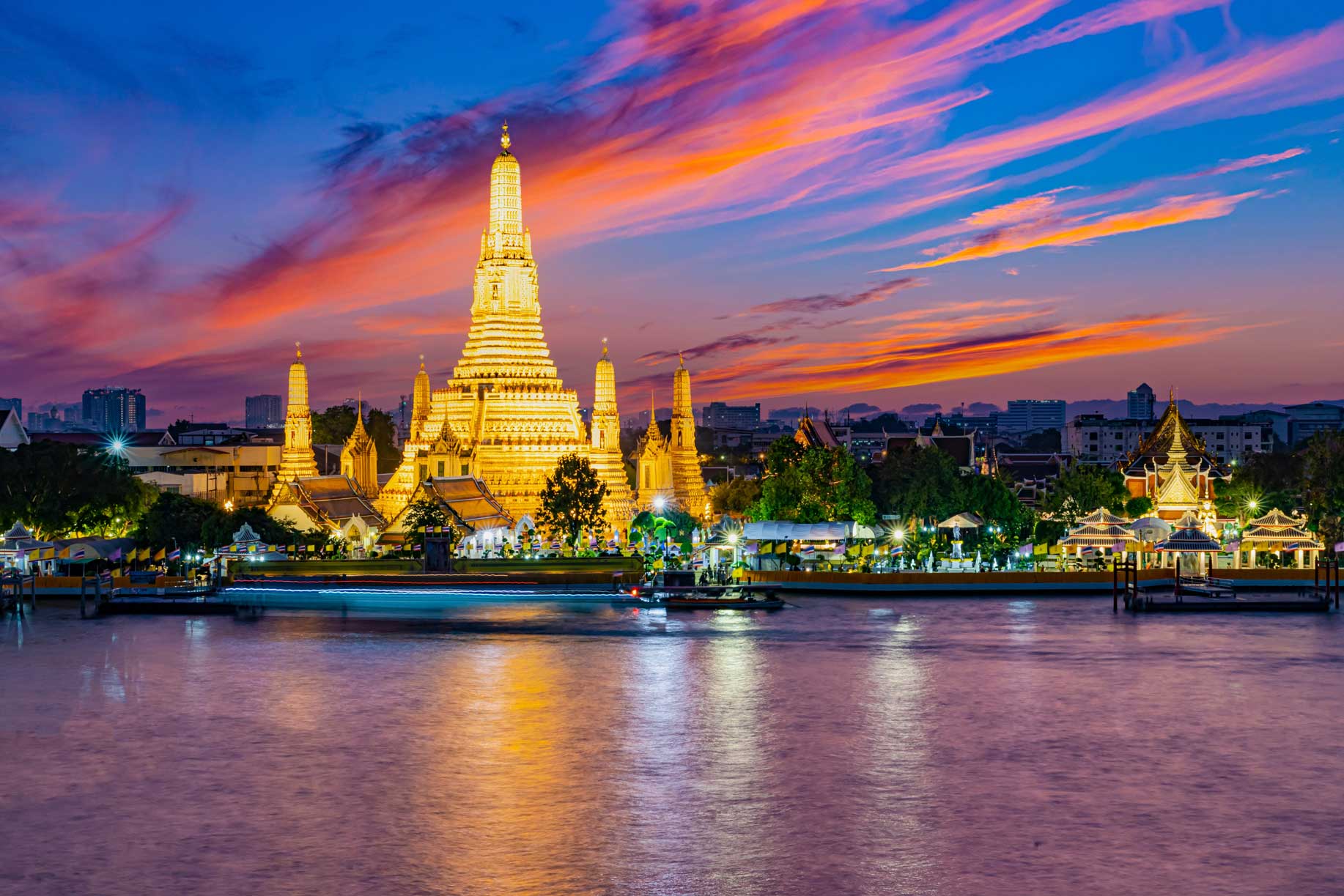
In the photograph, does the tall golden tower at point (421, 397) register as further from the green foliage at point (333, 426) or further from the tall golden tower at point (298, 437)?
A: the green foliage at point (333, 426)

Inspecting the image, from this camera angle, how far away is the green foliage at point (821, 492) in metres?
75.9

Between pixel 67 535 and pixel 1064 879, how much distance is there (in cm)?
6053

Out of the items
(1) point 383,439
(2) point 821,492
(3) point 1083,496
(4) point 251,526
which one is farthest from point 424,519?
A: (1) point 383,439

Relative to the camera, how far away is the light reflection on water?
26.6 m

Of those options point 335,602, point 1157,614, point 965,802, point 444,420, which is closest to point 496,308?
point 444,420

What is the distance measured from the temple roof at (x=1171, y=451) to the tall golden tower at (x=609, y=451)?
28.1m

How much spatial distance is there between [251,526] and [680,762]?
46383 mm

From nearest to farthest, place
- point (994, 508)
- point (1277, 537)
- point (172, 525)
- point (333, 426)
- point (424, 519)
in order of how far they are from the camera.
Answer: point (1277, 537) → point (172, 525) → point (424, 519) → point (994, 508) → point (333, 426)

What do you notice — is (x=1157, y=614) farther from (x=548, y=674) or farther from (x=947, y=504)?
(x=548, y=674)

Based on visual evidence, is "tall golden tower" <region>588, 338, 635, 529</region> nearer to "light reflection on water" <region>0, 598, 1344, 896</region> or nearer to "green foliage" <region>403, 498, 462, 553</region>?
"green foliage" <region>403, 498, 462, 553</region>

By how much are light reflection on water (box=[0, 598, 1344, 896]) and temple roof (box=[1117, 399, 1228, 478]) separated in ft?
94.8

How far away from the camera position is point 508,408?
8794cm

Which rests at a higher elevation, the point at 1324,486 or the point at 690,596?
the point at 1324,486

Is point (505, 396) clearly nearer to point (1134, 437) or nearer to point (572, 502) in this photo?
point (572, 502)
